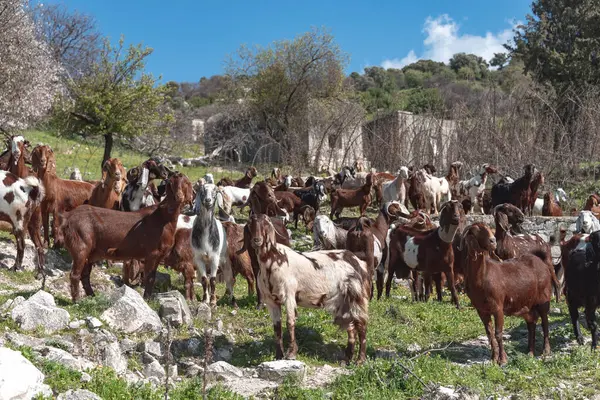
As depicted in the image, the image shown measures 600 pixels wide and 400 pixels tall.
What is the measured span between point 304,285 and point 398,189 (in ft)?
40.5

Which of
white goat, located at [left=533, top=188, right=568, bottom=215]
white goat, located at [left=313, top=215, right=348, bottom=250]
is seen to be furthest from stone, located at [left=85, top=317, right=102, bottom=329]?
white goat, located at [left=533, top=188, right=568, bottom=215]

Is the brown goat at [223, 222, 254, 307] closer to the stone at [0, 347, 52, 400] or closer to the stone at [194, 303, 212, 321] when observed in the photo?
the stone at [194, 303, 212, 321]

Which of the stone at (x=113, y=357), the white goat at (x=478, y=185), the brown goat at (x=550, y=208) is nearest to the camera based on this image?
the stone at (x=113, y=357)

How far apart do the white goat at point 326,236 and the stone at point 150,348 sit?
5530mm

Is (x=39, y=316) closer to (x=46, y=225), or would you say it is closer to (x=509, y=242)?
(x=46, y=225)

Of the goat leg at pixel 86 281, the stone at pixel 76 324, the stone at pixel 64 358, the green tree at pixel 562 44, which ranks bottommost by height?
the stone at pixel 64 358

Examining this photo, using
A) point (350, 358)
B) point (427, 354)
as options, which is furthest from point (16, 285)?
point (427, 354)

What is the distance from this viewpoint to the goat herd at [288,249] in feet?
26.9

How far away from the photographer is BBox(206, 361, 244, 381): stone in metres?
7.21

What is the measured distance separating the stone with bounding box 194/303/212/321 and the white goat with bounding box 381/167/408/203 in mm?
11159

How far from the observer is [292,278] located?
8031mm

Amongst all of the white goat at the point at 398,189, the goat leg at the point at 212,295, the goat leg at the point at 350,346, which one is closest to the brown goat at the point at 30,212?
the goat leg at the point at 212,295

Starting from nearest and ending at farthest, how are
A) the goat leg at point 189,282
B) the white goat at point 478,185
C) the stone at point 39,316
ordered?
the stone at point 39,316
the goat leg at point 189,282
the white goat at point 478,185

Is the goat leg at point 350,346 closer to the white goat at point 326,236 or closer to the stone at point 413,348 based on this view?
the stone at point 413,348
